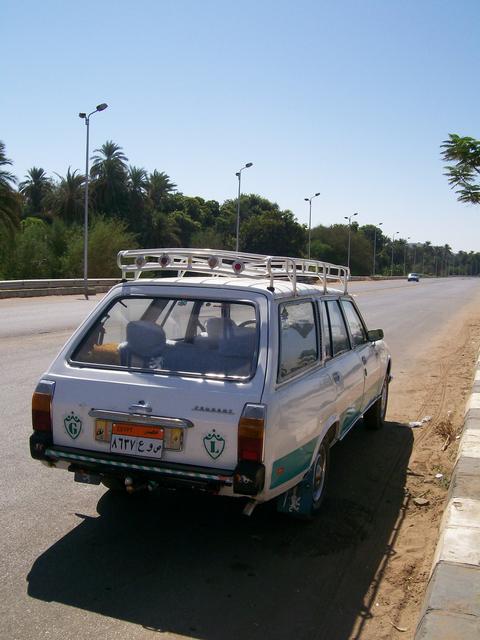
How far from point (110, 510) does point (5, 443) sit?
70.2 inches

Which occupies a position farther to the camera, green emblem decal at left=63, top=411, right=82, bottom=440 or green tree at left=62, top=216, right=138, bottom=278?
green tree at left=62, top=216, right=138, bottom=278

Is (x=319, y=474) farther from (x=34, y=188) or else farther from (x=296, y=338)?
(x=34, y=188)

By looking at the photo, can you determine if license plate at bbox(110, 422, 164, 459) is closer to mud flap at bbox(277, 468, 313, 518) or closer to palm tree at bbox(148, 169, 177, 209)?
mud flap at bbox(277, 468, 313, 518)

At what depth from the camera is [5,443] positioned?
5.91 m

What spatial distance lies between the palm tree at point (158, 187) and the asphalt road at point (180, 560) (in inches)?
2613

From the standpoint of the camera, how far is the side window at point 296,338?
13.5ft

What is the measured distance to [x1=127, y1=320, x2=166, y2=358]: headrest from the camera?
4309 mm

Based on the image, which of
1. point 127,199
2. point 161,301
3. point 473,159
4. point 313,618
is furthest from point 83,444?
point 127,199

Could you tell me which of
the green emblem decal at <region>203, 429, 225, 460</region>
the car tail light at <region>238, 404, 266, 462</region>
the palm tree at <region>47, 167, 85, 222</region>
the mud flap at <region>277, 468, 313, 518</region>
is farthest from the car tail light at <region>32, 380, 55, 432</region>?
the palm tree at <region>47, 167, 85, 222</region>

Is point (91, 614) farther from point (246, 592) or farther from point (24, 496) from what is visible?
point (24, 496)

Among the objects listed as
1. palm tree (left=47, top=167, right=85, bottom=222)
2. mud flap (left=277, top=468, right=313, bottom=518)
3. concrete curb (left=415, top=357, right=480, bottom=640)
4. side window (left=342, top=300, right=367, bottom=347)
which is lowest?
concrete curb (left=415, top=357, right=480, bottom=640)

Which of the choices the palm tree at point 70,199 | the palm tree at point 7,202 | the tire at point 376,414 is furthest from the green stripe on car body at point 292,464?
the palm tree at point 70,199

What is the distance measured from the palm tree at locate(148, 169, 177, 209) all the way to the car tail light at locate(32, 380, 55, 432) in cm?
6721

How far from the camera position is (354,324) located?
20.0 feet
